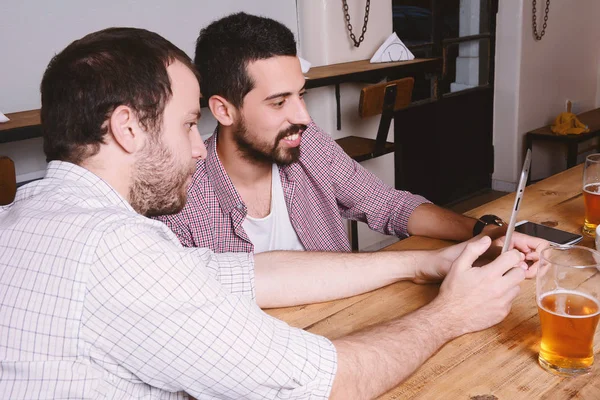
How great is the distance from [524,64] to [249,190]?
326 cm

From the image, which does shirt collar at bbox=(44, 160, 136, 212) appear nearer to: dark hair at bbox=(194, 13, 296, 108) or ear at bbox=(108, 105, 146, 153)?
ear at bbox=(108, 105, 146, 153)

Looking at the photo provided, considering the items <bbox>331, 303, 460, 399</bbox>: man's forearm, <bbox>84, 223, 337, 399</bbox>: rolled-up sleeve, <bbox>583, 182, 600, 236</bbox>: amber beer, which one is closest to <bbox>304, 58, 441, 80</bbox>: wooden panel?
<bbox>583, 182, 600, 236</bbox>: amber beer

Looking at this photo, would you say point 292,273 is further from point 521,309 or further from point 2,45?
point 2,45

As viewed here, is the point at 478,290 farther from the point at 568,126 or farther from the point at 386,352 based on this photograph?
the point at 568,126

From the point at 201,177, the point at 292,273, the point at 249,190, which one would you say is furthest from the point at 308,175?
the point at 292,273

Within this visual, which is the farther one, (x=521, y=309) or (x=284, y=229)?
(x=284, y=229)

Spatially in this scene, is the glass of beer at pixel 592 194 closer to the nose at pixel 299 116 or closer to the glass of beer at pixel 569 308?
the glass of beer at pixel 569 308

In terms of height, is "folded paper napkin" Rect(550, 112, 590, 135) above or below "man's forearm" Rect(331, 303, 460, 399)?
below

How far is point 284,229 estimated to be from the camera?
5.81ft

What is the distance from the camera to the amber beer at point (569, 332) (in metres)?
0.88

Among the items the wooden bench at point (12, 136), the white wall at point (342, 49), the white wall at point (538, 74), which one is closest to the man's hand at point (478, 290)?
the wooden bench at point (12, 136)

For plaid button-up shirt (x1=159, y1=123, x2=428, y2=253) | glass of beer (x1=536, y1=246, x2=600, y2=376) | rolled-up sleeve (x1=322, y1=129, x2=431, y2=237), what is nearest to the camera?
glass of beer (x1=536, y1=246, x2=600, y2=376)

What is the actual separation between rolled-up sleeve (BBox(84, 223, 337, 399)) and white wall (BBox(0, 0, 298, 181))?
64.8 inches

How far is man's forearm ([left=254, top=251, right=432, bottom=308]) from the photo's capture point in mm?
1212
